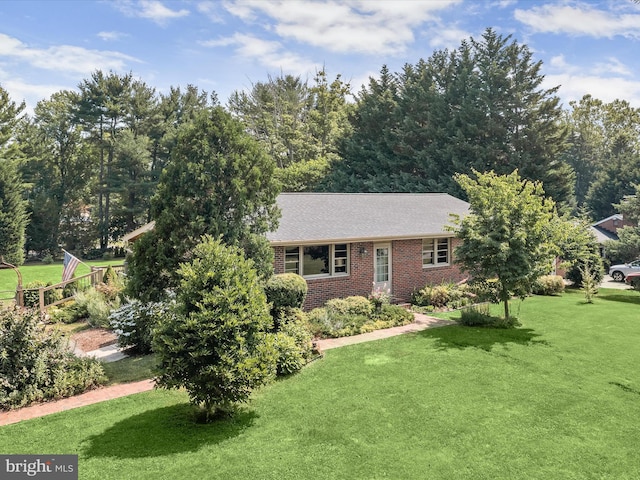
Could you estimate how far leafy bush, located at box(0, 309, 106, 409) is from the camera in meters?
8.40

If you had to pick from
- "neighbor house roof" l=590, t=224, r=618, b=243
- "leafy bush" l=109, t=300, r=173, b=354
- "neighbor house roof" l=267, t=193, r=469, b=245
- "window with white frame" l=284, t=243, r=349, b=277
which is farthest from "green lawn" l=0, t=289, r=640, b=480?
"neighbor house roof" l=590, t=224, r=618, b=243

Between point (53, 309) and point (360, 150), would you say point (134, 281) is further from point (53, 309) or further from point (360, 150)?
point (360, 150)

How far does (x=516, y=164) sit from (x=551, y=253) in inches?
919

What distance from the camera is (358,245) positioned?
16125 mm

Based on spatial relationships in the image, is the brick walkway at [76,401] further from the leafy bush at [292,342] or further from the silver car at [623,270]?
the silver car at [623,270]

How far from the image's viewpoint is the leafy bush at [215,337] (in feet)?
21.9

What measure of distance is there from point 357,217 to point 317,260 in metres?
3.38

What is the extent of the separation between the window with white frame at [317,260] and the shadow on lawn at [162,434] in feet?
24.7

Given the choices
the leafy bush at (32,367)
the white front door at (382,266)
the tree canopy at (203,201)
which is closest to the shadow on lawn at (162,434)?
the leafy bush at (32,367)

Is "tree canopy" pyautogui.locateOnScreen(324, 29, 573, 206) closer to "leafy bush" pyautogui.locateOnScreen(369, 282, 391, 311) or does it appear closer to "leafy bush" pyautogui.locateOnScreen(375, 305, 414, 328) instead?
"leafy bush" pyautogui.locateOnScreen(369, 282, 391, 311)

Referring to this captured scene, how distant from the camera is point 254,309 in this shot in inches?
281

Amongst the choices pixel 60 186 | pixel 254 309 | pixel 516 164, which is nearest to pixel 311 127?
pixel 516 164

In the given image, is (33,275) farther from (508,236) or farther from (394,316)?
(508,236)

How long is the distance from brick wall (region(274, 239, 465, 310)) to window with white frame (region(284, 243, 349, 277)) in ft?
0.77
